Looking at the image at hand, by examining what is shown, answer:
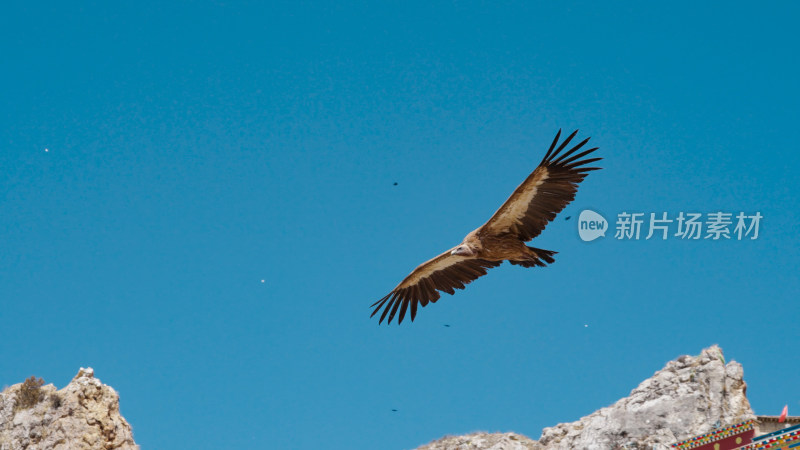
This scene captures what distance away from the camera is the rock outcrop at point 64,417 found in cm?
2708

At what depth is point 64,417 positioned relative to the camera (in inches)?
1081

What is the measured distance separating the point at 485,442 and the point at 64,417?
1614 centimetres

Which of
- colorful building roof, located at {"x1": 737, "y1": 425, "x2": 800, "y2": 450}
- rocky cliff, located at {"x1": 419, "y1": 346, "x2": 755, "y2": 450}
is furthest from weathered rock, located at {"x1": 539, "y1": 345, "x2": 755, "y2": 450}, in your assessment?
colorful building roof, located at {"x1": 737, "y1": 425, "x2": 800, "y2": 450}

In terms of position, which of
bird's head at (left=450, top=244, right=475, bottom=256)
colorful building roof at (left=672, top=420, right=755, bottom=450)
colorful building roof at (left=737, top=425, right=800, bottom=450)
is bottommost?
colorful building roof at (left=737, top=425, right=800, bottom=450)

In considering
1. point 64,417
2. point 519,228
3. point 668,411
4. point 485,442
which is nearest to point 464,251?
point 519,228

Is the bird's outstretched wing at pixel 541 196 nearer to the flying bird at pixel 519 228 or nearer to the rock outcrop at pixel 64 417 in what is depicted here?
the flying bird at pixel 519 228

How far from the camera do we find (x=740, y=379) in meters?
29.8

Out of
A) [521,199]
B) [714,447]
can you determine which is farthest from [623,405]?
[521,199]

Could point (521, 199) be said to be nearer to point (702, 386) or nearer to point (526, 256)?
point (526, 256)

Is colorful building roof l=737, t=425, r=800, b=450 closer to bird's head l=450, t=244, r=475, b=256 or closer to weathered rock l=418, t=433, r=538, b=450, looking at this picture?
bird's head l=450, t=244, r=475, b=256

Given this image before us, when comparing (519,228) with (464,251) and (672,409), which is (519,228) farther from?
(672,409)

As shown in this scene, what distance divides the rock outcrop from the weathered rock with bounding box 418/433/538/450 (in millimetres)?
13122

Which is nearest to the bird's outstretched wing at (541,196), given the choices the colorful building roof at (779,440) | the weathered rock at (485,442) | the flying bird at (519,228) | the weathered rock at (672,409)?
the flying bird at (519,228)

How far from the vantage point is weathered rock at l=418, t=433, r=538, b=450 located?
32.9 meters
